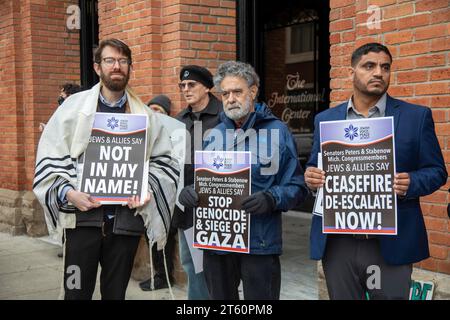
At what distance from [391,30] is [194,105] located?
1554 mm

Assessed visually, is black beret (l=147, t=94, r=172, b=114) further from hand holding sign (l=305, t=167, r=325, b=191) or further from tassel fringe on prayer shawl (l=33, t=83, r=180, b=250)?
hand holding sign (l=305, t=167, r=325, b=191)

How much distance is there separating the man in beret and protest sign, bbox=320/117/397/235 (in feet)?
4.45

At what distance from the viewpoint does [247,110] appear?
3.27 m

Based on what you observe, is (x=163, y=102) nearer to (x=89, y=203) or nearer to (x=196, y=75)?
(x=196, y=75)

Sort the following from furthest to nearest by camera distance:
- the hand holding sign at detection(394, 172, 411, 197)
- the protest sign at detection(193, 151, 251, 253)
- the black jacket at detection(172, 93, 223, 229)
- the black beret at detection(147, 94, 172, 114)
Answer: the black beret at detection(147, 94, 172, 114), the black jacket at detection(172, 93, 223, 229), the protest sign at detection(193, 151, 251, 253), the hand holding sign at detection(394, 172, 411, 197)

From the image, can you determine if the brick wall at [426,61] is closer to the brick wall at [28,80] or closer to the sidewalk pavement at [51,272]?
the sidewalk pavement at [51,272]

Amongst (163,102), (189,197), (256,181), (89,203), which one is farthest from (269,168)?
(163,102)

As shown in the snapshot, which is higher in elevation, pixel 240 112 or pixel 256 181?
pixel 240 112

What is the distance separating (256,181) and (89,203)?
987 millimetres

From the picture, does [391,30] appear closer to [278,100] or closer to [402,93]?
[402,93]

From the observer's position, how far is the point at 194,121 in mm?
4203

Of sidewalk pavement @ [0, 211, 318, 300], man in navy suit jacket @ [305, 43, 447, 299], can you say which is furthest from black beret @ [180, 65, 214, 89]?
sidewalk pavement @ [0, 211, 318, 300]

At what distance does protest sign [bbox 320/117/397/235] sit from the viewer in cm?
282

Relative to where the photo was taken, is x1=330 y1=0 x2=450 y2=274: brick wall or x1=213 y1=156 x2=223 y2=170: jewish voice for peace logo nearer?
x1=213 y1=156 x2=223 y2=170: jewish voice for peace logo
